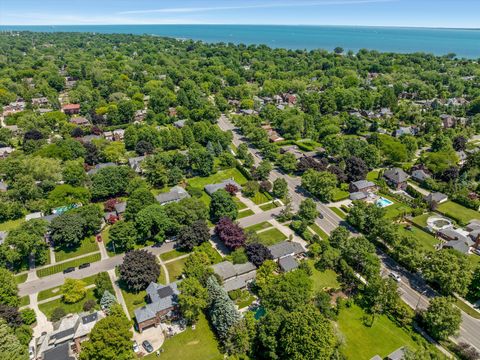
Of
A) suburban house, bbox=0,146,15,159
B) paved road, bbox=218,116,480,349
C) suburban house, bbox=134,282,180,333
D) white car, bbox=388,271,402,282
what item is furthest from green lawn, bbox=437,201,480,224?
suburban house, bbox=0,146,15,159

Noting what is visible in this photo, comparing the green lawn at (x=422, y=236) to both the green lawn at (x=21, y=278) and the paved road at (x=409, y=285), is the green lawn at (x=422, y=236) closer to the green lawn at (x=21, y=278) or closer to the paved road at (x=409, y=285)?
the paved road at (x=409, y=285)

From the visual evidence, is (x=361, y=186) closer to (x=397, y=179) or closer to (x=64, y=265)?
(x=397, y=179)

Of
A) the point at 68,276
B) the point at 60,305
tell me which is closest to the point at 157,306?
the point at 60,305

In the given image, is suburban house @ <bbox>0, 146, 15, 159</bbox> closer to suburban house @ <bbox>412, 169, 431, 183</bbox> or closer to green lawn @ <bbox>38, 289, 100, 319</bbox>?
green lawn @ <bbox>38, 289, 100, 319</bbox>

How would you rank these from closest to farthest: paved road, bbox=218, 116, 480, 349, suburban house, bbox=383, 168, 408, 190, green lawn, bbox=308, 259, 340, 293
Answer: paved road, bbox=218, 116, 480, 349 < green lawn, bbox=308, 259, 340, 293 < suburban house, bbox=383, 168, 408, 190

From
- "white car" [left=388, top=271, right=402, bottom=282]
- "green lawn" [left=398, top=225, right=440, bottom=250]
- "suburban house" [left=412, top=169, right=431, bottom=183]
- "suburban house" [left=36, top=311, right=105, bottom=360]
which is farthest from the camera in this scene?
"suburban house" [left=412, top=169, right=431, bottom=183]

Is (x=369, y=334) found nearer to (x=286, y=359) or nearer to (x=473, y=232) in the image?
(x=286, y=359)
